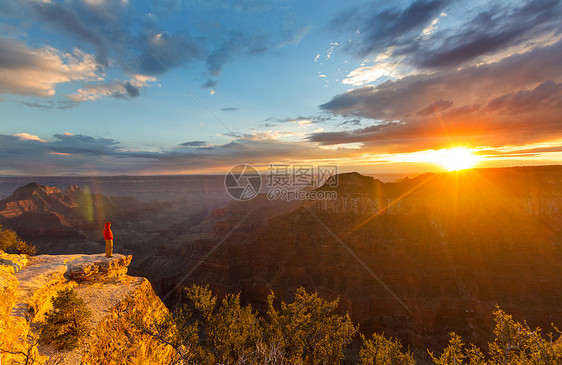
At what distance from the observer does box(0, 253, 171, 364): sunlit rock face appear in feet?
32.4

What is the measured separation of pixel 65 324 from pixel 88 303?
3.11 metres

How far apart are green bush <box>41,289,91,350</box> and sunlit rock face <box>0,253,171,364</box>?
34cm

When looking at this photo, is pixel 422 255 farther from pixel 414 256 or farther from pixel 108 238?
pixel 108 238

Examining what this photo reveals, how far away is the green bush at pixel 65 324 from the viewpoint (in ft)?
32.9

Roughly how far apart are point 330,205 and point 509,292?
33624 millimetres

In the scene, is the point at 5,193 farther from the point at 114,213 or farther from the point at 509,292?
the point at 509,292

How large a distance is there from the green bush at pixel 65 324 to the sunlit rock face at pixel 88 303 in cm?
34

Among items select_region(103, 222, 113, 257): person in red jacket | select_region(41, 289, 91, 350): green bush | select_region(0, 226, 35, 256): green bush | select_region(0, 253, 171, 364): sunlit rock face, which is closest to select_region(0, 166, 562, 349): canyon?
select_region(0, 253, 171, 364): sunlit rock face

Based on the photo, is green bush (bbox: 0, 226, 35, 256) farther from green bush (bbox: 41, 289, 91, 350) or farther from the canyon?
the canyon

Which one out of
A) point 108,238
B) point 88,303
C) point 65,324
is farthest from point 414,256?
point 65,324

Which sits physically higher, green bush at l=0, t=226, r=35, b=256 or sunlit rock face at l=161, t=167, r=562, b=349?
green bush at l=0, t=226, r=35, b=256

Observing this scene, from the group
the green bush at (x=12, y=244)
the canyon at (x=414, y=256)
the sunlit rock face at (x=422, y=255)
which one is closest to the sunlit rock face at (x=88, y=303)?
the green bush at (x=12, y=244)

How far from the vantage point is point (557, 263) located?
123 ft

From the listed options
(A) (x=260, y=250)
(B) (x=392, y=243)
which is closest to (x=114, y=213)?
(A) (x=260, y=250)
